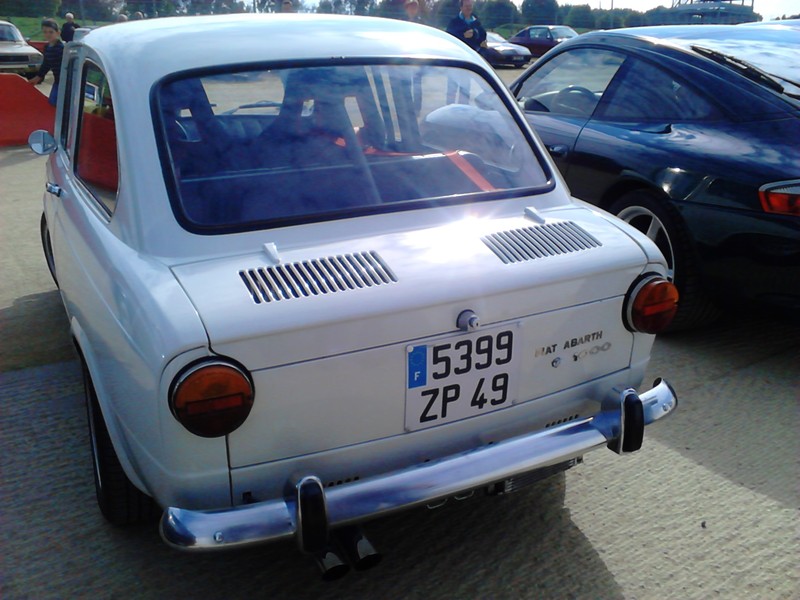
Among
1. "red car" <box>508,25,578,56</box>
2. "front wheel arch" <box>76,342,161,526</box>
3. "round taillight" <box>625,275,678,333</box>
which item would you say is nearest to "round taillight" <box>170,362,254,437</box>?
"front wheel arch" <box>76,342,161,526</box>

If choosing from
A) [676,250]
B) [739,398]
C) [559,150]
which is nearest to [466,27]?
[559,150]

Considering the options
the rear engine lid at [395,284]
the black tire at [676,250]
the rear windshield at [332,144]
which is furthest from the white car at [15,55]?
the rear engine lid at [395,284]

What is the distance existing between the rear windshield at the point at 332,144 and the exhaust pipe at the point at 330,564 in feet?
3.39

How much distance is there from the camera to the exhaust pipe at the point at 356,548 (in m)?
2.21

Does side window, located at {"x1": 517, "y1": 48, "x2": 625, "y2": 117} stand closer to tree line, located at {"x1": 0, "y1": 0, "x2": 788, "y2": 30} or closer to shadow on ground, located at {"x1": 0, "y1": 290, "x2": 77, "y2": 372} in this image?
shadow on ground, located at {"x1": 0, "y1": 290, "x2": 77, "y2": 372}

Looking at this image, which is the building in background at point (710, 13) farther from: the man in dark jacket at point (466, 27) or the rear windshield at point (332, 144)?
the rear windshield at point (332, 144)

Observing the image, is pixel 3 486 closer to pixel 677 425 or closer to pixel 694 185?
pixel 677 425

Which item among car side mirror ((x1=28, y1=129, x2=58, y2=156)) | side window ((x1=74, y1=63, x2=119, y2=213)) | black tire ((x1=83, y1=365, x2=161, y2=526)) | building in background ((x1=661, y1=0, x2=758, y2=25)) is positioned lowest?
building in background ((x1=661, y1=0, x2=758, y2=25))

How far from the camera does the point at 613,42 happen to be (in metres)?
5.14

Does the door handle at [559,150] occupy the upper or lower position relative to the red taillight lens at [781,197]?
lower

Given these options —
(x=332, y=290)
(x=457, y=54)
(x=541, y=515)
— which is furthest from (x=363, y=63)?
(x=541, y=515)

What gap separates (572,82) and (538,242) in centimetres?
330

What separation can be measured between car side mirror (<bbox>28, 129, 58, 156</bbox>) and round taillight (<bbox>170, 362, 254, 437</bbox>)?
7.23ft

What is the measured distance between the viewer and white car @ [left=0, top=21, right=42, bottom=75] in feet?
58.3
